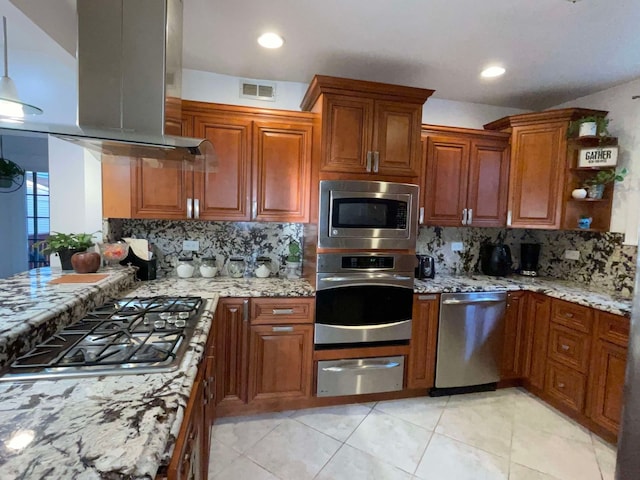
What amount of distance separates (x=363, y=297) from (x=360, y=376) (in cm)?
60

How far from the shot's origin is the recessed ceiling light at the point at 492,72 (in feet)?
8.02

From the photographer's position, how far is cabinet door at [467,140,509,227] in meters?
2.95

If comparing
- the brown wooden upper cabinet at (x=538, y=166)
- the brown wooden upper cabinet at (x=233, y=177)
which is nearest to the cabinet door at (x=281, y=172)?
the brown wooden upper cabinet at (x=233, y=177)

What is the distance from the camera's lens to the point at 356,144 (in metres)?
2.39

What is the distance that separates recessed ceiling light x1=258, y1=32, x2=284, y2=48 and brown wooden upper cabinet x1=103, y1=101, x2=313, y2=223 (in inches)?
18.0

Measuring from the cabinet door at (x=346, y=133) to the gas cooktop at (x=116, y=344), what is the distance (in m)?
1.38

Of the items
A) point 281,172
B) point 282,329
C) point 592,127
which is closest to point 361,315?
point 282,329

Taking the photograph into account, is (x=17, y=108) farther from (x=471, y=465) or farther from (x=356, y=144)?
(x=471, y=465)

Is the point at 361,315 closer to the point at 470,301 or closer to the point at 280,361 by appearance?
the point at 280,361

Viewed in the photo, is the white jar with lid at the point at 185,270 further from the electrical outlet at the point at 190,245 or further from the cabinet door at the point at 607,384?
the cabinet door at the point at 607,384

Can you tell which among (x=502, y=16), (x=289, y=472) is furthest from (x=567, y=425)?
(x=502, y=16)

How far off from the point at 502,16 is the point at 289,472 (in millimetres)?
2848

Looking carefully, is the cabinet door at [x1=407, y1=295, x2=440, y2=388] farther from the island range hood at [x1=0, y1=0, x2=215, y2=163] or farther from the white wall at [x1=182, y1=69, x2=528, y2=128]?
the island range hood at [x1=0, y1=0, x2=215, y2=163]

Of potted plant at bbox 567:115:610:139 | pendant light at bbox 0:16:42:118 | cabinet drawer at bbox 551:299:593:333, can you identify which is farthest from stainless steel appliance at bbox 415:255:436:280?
pendant light at bbox 0:16:42:118
